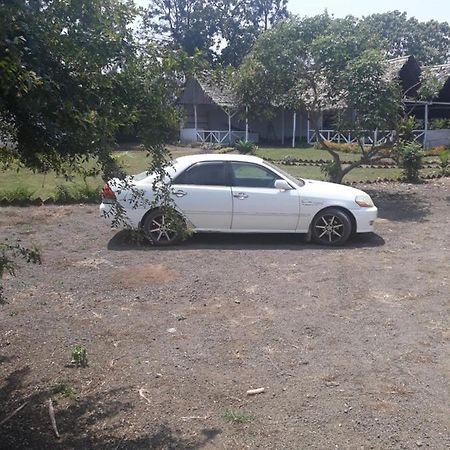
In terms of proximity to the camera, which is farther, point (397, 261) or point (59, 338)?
point (397, 261)

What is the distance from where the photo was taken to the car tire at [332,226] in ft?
30.9

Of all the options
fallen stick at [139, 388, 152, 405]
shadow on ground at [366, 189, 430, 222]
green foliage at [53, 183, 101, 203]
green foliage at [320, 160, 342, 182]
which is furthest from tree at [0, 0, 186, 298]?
green foliage at [320, 160, 342, 182]

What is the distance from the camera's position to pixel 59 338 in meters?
5.61

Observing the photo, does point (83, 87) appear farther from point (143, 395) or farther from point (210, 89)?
point (143, 395)

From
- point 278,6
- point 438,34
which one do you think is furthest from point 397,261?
point 438,34

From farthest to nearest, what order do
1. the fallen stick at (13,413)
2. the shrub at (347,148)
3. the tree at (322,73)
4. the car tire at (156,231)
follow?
the shrub at (347,148), the tree at (322,73), the car tire at (156,231), the fallen stick at (13,413)

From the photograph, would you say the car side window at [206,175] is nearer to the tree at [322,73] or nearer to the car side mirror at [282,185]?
the car side mirror at [282,185]

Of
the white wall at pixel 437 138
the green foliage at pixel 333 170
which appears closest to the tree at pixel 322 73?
the green foliage at pixel 333 170

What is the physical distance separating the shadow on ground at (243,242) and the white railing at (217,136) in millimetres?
28522

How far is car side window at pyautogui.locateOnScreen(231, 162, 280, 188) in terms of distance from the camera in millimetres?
9367

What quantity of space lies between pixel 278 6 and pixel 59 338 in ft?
190

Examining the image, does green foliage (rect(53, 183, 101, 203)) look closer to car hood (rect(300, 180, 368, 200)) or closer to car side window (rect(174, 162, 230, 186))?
car side window (rect(174, 162, 230, 186))

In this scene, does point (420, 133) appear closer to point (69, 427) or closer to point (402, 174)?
point (402, 174)

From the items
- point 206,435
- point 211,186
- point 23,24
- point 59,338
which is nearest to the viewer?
point 23,24
